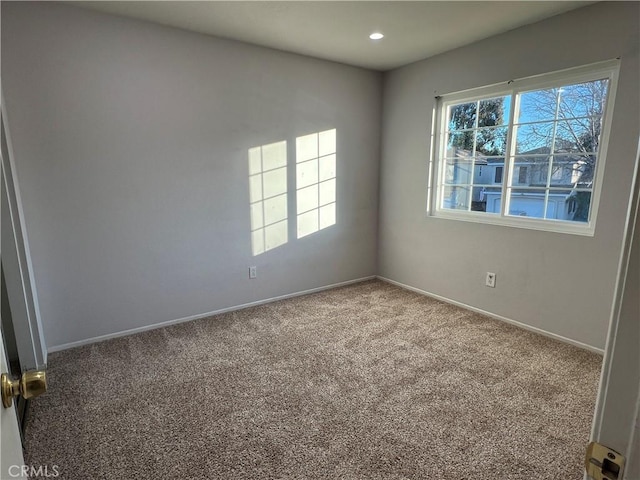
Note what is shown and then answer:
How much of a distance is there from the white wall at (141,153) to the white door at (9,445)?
7.30 ft

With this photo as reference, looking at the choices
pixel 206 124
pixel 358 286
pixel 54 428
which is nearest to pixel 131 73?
pixel 206 124

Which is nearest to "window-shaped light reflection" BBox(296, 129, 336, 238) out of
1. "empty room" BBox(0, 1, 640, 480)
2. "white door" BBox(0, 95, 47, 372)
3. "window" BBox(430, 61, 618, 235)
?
"empty room" BBox(0, 1, 640, 480)

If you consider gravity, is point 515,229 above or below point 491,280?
above

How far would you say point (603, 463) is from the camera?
1.75 feet

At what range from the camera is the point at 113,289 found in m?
2.79

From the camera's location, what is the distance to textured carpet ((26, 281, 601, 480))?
5.27ft

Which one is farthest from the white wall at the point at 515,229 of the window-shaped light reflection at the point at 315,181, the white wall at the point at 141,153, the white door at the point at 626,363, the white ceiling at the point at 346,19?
the white door at the point at 626,363

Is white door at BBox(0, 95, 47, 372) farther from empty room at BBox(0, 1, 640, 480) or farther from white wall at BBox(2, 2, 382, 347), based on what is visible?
white wall at BBox(2, 2, 382, 347)

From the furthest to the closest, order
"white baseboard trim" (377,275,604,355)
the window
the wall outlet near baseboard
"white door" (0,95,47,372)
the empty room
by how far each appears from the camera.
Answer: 1. the wall outlet near baseboard
2. "white baseboard trim" (377,275,604,355)
3. the window
4. "white door" (0,95,47,372)
5. the empty room

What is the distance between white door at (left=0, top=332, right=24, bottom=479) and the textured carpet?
3.22ft

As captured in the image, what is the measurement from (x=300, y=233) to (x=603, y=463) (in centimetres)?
326

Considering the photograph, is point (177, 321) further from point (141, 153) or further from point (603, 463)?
point (603, 463)

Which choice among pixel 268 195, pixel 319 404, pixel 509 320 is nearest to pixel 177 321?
pixel 268 195

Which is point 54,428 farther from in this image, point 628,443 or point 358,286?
point 358,286
